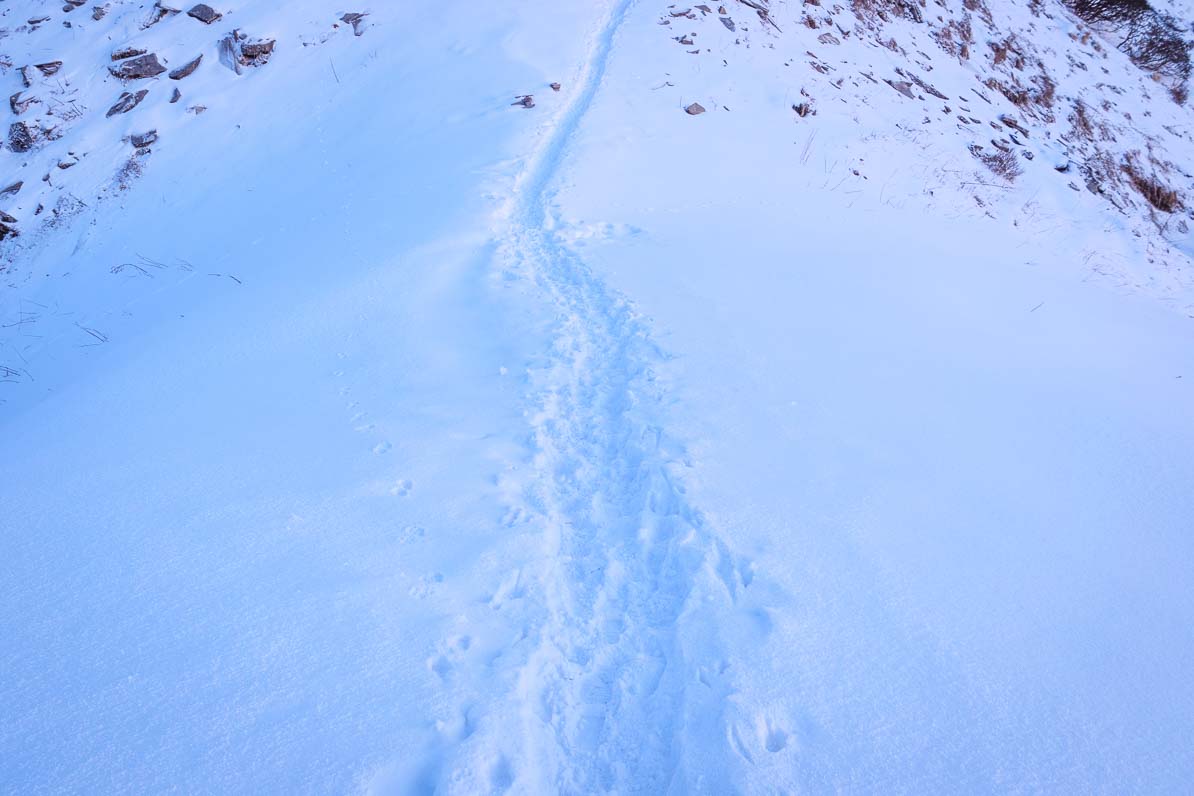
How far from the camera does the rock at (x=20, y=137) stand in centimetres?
1124

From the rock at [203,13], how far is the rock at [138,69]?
1387mm

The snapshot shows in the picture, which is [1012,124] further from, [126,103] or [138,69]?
[138,69]

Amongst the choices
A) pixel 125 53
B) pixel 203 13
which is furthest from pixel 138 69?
pixel 203 13

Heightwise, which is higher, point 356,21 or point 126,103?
point 356,21

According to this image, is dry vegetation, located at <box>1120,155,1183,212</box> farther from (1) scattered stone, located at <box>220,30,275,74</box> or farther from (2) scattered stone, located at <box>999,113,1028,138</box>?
(1) scattered stone, located at <box>220,30,275,74</box>

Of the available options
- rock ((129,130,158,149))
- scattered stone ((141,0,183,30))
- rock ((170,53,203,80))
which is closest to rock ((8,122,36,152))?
rock ((129,130,158,149))

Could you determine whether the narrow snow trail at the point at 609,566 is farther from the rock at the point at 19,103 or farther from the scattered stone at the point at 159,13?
the scattered stone at the point at 159,13

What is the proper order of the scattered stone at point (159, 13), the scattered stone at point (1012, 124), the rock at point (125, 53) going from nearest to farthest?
1. the rock at point (125, 53)
2. the scattered stone at point (1012, 124)
3. the scattered stone at point (159, 13)

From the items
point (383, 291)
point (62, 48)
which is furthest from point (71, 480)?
point (62, 48)

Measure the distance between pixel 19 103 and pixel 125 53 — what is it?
2231 millimetres

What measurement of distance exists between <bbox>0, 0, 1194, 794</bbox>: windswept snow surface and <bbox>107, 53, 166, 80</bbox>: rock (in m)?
7.17

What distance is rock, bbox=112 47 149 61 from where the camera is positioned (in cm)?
1212

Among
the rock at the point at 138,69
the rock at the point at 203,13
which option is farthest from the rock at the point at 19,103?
the rock at the point at 203,13

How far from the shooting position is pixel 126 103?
11.6 metres
